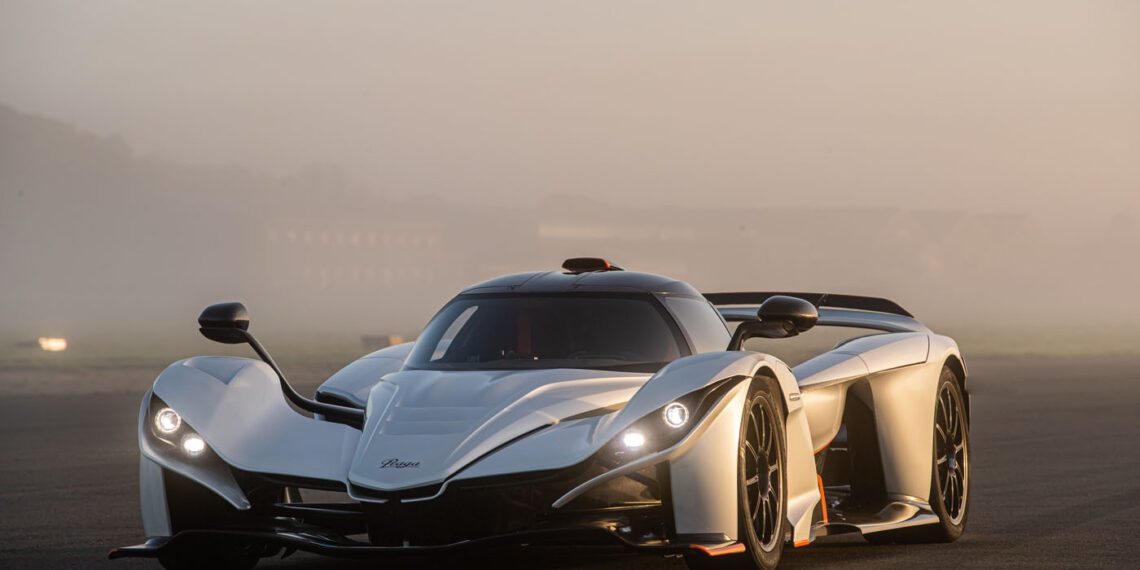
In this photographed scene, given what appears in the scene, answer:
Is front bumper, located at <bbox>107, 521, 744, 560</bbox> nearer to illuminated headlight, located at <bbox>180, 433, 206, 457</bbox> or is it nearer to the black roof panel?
illuminated headlight, located at <bbox>180, 433, 206, 457</bbox>

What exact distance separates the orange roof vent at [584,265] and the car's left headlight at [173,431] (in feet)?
8.63

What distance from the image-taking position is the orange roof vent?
990 cm

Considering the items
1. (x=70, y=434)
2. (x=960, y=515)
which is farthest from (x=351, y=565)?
(x=70, y=434)

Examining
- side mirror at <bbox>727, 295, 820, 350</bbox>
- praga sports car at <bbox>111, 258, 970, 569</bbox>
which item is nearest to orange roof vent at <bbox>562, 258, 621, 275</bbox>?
praga sports car at <bbox>111, 258, 970, 569</bbox>

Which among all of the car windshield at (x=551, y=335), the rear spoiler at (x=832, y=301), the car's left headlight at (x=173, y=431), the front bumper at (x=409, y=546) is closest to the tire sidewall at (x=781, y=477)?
the front bumper at (x=409, y=546)

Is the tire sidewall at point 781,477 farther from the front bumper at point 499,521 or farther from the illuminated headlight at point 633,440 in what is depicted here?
the illuminated headlight at point 633,440

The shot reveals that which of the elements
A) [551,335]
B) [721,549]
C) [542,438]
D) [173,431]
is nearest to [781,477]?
[721,549]

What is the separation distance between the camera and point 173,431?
820 centimetres

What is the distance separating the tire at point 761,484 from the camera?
759cm

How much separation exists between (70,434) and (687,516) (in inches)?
733

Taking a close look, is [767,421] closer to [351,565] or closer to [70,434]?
[351,565]

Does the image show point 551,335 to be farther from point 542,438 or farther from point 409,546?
point 409,546

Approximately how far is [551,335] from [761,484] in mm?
1568

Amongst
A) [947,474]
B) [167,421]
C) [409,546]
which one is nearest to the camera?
[409,546]
